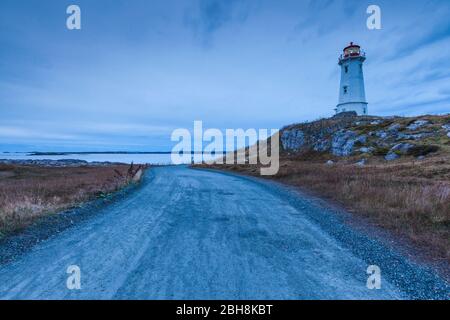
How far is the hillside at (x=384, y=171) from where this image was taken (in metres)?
7.12

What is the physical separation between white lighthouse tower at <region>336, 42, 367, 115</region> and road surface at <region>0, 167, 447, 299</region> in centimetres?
4625

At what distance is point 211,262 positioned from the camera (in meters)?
4.74

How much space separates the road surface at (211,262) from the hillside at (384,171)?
1.56 meters

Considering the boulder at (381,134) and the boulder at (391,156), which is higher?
the boulder at (381,134)

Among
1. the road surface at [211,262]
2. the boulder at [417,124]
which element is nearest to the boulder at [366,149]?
the boulder at [417,124]

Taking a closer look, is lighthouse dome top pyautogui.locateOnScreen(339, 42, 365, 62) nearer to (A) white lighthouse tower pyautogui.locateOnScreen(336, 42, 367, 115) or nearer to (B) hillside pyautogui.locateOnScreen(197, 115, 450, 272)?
(A) white lighthouse tower pyautogui.locateOnScreen(336, 42, 367, 115)

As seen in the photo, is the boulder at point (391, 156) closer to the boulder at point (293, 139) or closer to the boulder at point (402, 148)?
the boulder at point (402, 148)

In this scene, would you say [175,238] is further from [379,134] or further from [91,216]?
[379,134]

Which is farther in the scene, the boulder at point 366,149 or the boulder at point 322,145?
the boulder at point 322,145

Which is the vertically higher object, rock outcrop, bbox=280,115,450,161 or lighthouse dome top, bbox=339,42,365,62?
lighthouse dome top, bbox=339,42,365,62

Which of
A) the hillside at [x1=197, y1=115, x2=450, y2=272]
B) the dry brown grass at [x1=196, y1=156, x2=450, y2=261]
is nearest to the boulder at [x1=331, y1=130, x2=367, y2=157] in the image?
the hillside at [x1=197, y1=115, x2=450, y2=272]

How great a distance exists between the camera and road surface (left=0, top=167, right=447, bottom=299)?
12.2ft

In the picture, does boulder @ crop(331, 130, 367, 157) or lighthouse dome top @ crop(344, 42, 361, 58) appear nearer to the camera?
boulder @ crop(331, 130, 367, 157)

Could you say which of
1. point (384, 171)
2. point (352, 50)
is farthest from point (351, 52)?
point (384, 171)
